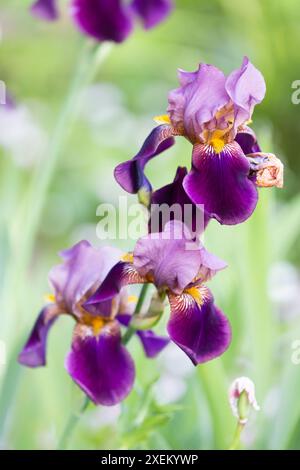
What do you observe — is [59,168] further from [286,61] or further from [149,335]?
[149,335]

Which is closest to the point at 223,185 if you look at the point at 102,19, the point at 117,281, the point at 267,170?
the point at 267,170

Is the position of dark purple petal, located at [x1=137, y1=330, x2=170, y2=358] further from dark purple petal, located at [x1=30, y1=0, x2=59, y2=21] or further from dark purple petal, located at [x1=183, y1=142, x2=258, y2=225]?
dark purple petal, located at [x1=30, y1=0, x2=59, y2=21]

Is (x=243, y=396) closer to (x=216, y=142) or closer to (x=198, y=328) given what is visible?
(x=198, y=328)

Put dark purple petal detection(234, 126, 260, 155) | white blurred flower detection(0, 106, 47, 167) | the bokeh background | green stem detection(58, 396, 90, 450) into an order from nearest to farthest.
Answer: dark purple petal detection(234, 126, 260, 155), green stem detection(58, 396, 90, 450), the bokeh background, white blurred flower detection(0, 106, 47, 167)

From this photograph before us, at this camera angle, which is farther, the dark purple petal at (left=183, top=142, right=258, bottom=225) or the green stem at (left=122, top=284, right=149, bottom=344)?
the green stem at (left=122, top=284, right=149, bottom=344)

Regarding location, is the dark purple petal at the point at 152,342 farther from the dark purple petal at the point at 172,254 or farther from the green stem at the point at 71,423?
the dark purple petal at the point at 172,254

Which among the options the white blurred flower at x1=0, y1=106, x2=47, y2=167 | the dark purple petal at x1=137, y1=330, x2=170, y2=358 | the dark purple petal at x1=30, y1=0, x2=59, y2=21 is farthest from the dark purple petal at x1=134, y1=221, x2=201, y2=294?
the white blurred flower at x1=0, y1=106, x2=47, y2=167
